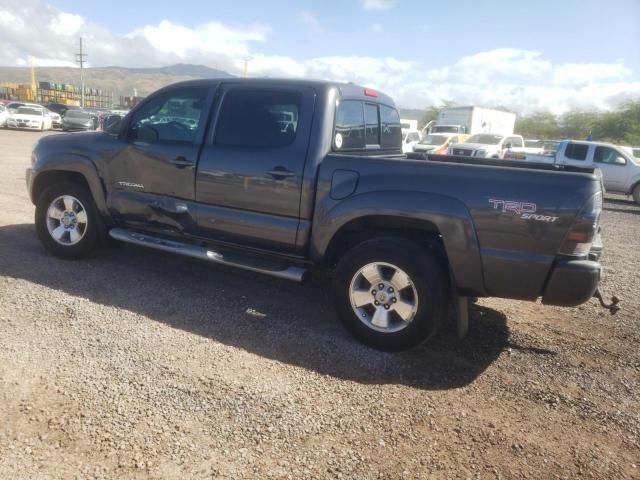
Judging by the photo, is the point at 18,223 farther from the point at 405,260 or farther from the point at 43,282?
the point at 405,260

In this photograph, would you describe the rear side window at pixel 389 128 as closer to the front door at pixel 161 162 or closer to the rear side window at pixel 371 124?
the rear side window at pixel 371 124

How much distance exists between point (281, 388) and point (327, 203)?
1.42m

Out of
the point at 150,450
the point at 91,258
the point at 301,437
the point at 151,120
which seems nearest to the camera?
the point at 150,450

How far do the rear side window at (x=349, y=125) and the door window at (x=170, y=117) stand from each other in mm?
1268

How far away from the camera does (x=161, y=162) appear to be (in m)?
4.54

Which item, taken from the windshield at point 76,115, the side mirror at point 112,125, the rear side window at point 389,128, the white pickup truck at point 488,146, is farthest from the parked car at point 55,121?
the rear side window at point 389,128

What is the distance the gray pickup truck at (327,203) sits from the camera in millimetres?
3193

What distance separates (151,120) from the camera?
189 inches

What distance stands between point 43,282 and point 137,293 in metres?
0.89

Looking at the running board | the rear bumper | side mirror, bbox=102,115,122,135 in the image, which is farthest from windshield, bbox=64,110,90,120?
the rear bumper

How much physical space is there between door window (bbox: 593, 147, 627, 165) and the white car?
1077 inches

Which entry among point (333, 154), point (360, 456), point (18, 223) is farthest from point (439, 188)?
point (18, 223)

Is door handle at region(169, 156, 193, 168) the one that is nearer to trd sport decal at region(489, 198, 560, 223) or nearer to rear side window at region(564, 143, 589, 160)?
trd sport decal at region(489, 198, 560, 223)

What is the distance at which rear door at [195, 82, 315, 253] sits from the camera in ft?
13.0
